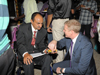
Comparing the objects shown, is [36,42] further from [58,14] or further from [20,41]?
[58,14]

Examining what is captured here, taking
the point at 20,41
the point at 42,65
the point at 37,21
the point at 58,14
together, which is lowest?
the point at 42,65

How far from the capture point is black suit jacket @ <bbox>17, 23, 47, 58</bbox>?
203 centimetres

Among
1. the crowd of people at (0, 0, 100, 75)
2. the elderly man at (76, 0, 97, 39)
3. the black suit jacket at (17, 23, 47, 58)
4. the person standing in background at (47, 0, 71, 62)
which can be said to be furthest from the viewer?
the elderly man at (76, 0, 97, 39)

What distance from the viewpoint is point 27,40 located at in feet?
6.89

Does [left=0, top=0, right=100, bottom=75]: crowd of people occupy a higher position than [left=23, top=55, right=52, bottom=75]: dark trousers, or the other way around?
[left=0, top=0, right=100, bottom=75]: crowd of people

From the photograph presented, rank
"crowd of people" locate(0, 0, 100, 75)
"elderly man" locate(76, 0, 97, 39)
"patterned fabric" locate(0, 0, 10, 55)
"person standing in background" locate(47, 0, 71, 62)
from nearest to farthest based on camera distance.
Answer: "patterned fabric" locate(0, 0, 10, 55), "crowd of people" locate(0, 0, 100, 75), "person standing in background" locate(47, 0, 71, 62), "elderly man" locate(76, 0, 97, 39)

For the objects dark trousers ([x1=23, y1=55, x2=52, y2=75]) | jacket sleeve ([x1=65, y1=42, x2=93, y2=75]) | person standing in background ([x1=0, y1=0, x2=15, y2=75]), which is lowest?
dark trousers ([x1=23, y1=55, x2=52, y2=75])

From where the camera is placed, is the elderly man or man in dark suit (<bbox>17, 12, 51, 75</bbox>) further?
the elderly man

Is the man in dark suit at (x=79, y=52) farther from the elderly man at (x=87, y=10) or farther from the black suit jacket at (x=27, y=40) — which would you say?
the elderly man at (x=87, y=10)

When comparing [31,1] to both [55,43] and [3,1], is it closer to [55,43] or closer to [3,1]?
[55,43]

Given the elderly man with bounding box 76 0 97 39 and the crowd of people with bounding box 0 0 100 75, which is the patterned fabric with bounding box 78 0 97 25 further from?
the crowd of people with bounding box 0 0 100 75

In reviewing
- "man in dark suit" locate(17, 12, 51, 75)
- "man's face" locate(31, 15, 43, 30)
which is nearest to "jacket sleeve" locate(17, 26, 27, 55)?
"man in dark suit" locate(17, 12, 51, 75)

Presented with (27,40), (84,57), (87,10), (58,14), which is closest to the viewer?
(84,57)

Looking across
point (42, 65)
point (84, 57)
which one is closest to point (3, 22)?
point (84, 57)
